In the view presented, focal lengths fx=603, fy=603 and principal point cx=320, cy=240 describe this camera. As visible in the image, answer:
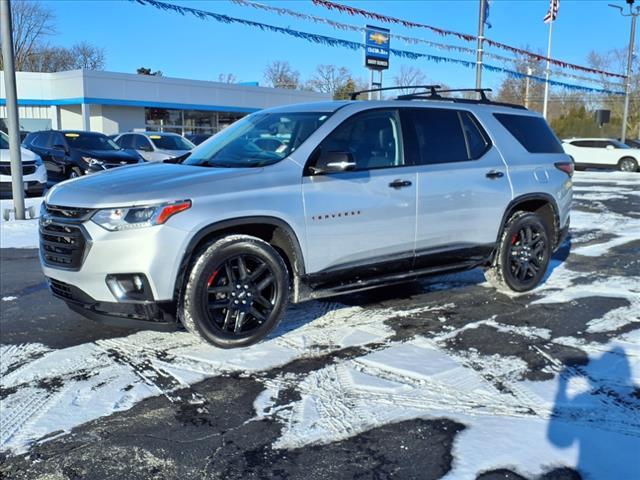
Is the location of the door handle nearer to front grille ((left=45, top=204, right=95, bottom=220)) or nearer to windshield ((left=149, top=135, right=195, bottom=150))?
front grille ((left=45, top=204, right=95, bottom=220))

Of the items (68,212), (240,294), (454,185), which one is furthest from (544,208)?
(68,212)

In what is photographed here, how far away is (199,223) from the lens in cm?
396

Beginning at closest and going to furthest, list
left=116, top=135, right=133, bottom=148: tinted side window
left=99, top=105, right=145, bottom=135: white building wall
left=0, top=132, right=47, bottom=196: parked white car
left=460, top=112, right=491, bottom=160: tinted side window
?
left=460, top=112, right=491, bottom=160: tinted side window → left=0, top=132, right=47, bottom=196: parked white car → left=116, top=135, right=133, bottom=148: tinted side window → left=99, top=105, right=145, bottom=135: white building wall

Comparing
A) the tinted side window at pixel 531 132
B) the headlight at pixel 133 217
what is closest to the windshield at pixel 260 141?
the headlight at pixel 133 217

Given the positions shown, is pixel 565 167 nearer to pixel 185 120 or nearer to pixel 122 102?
pixel 122 102

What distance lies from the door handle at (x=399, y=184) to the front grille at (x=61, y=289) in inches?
98.4

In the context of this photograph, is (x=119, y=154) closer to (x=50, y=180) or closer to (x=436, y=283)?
(x=50, y=180)

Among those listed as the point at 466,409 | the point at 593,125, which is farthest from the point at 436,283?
the point at 593,125

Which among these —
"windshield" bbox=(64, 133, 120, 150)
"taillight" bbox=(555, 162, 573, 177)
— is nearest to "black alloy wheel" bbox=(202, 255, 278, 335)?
"taillight" bbox=(555, 162, 573, 177)

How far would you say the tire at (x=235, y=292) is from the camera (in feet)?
13.3

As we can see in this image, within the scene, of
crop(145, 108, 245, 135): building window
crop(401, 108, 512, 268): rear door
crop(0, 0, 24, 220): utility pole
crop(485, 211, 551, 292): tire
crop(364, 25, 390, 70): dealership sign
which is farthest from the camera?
crop(145, 108, 245, 135): building window

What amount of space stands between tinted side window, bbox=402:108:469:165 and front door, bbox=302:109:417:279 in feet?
0.44

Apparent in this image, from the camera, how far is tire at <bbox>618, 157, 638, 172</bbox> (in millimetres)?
26188

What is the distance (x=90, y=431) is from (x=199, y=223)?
56.5 inches
